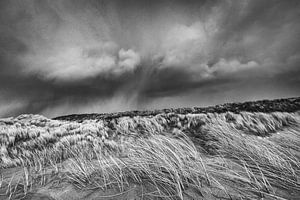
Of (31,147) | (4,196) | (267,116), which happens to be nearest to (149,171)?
(4,196)

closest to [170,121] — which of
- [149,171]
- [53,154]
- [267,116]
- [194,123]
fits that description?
[194,123]

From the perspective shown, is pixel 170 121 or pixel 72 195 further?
pixel 170 121

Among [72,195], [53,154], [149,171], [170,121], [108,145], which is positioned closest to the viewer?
[72,195]

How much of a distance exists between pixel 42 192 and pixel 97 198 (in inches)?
27.5

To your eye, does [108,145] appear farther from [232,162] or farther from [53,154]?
[232,162]

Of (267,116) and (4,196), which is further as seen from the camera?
(267,116)

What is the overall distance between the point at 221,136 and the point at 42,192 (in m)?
3.47

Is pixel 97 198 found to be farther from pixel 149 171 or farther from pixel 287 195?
pixel 287 195

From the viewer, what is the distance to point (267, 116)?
6.87m

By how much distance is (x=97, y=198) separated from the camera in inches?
60.9

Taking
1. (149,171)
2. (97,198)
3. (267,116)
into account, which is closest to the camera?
(97,198)

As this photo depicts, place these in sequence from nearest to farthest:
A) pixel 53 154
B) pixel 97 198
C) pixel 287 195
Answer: pixel 287 195
pixel 97 198
pixel 53 154

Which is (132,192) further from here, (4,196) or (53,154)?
(53,154)

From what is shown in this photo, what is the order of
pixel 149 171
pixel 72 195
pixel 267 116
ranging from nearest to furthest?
pixel 72 195, pixel 149 171, pixel 267 116
